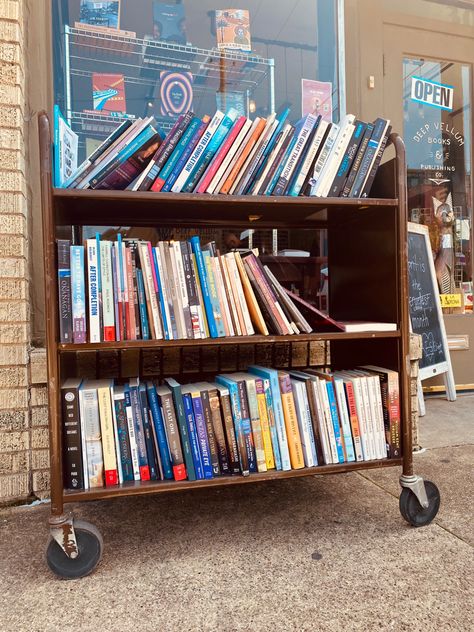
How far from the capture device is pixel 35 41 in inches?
80.2

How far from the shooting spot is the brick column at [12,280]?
1.79m

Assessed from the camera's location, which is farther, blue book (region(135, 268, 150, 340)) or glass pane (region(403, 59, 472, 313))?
glass pane (region(403, 59, 472, 313))

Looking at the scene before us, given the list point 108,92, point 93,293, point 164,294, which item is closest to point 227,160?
point 164,294

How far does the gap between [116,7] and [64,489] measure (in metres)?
2.47

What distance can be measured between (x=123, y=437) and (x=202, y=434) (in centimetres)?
25

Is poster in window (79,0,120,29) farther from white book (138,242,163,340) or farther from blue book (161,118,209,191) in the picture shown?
white book (138,242,163,340)

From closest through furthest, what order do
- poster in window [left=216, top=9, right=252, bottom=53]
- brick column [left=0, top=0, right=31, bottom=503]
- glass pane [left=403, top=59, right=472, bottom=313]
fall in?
brick column [left=0, top=0, right=31, bottom=503] → poster in window [left=216, top=9, right=252, bottom=53] → glass pane [left=403, top=59, right=472, bottom=313]

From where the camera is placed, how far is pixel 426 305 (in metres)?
3.16

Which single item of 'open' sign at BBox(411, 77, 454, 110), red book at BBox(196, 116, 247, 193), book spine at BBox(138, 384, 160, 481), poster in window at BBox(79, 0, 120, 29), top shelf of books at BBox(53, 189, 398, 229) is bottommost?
book spine at BBox(138, 384, 160, 481)

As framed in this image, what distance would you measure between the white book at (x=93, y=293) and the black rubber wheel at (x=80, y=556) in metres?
0.57

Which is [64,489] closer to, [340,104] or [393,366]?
[393,366]

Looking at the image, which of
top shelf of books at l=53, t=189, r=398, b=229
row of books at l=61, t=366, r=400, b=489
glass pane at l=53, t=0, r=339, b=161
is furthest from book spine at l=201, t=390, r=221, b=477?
glass pane at l=53, t=0, r=339, b=161

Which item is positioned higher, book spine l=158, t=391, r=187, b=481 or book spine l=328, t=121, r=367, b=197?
book spine l=328, t=121, r=367, b=197

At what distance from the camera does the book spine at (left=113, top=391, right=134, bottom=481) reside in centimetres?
146
